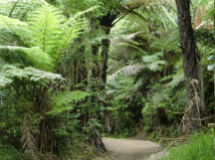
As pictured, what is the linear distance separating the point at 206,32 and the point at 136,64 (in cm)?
488

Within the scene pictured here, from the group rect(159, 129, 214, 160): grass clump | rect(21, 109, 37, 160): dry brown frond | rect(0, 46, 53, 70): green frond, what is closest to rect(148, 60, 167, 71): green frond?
rect(0, 46, 53, 70): green frond

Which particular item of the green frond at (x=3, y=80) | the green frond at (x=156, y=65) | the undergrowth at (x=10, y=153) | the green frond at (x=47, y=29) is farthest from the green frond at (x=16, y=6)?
the green frond at (x=156, y=65)

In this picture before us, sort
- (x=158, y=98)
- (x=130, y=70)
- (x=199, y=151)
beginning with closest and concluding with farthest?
(x=199, y=151)
(x=158, y=98)
(x=130, y=70)

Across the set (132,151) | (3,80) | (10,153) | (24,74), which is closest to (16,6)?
(24,74)

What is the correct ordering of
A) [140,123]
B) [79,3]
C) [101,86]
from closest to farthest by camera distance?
[79,3] → [101,86] → [140,123]

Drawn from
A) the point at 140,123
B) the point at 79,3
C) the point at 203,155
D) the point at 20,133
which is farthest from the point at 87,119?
the point at 140,123

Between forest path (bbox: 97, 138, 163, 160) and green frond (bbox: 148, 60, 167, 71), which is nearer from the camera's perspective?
forest path (bbox: 97, 138, 163, 160)

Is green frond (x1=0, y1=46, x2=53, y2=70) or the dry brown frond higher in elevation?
green frond (x1=0, y1=46, x2=53, y2=70)

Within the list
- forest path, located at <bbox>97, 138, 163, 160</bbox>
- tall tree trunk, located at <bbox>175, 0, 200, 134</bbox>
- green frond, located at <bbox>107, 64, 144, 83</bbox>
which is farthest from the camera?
green frond, located at <bbox>107, 64, 144, 83</bbox>

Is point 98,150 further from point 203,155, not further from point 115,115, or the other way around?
point 115,115

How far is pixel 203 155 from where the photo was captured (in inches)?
96.6

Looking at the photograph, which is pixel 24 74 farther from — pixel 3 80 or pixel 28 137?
pixel 28 137

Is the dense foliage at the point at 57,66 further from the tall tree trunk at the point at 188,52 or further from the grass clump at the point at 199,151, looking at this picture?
the grass clump at the point at 199,151

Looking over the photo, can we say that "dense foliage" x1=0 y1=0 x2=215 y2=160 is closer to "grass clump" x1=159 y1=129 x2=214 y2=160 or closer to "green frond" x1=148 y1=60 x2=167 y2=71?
"grass clump" x1=159 y1=129 x2=214 y2=160
